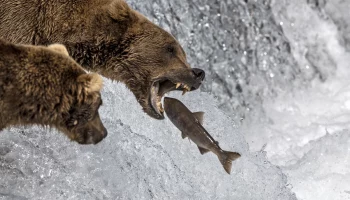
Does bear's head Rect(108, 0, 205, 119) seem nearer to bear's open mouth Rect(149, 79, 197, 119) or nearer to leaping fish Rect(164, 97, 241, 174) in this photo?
bear's open mouth Rect(149, 79, 197, 119)

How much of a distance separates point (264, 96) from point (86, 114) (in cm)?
593

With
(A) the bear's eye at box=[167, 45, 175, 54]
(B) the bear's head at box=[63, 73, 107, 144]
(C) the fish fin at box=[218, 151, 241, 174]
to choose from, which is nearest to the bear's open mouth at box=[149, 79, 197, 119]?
(A) the bear's eye at box=[167, 45, 175, 54]

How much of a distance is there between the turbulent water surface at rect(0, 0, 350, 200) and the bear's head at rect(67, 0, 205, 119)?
0.87 metres

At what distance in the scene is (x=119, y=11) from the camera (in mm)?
6055

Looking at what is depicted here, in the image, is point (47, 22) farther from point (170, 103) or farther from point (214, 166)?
point (214, 166)

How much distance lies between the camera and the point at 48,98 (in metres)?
4.78

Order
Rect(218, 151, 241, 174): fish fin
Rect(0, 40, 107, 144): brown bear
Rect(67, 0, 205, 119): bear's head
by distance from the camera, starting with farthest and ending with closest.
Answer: Rect(67, 0, 205, 119): bear's head < Rect(218, 151, 241, 174): fish fin < Rect(0, 40, 107, 144): brown bear

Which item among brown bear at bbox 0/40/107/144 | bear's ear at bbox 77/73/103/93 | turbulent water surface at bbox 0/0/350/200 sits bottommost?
turbulent water surface at bbox 0/0/350/200

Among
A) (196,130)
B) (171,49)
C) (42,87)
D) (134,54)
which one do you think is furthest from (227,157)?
(42,87)

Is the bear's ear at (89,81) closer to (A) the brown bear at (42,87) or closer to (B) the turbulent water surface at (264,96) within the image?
(A) the brown bear at (42,87)

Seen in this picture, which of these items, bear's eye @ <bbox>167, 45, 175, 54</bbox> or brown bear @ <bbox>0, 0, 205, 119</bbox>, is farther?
bear's eye @ <bbox>167, 45, 175, 54</bbox>

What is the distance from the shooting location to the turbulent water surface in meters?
7.44

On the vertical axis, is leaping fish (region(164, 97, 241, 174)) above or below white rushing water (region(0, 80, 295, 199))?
above

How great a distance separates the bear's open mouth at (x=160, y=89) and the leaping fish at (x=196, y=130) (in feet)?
0.36
